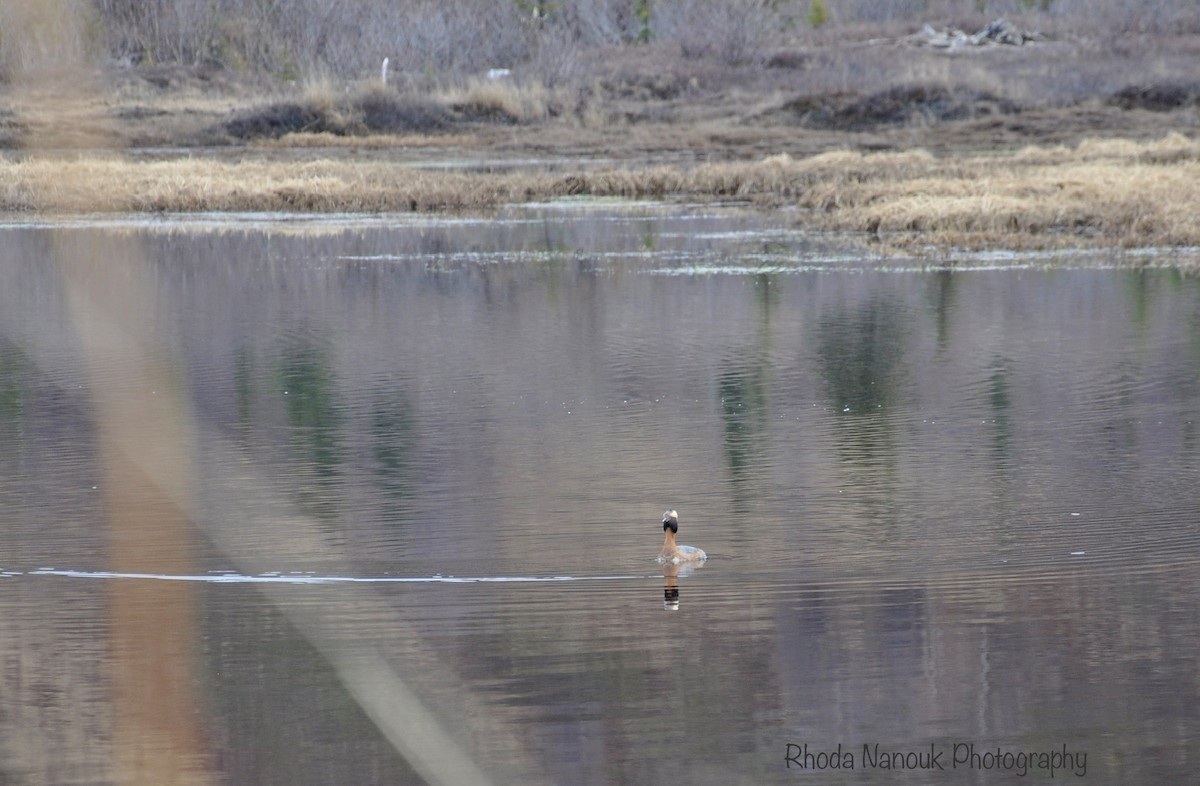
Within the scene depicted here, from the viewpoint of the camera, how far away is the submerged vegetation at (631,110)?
112 ft

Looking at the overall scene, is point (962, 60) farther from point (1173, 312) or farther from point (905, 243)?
point (1173, 312)

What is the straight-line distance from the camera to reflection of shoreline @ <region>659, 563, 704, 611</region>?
31.4 feet

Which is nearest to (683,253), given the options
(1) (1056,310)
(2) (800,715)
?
(1) (1056,310)

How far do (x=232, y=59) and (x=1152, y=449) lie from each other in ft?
214

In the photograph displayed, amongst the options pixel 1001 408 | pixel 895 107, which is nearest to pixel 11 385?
pixel 1001 408

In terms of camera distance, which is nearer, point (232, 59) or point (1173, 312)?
point (1173, 312)

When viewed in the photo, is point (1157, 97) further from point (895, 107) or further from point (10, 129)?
point (10, 129)

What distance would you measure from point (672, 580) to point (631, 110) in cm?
4707

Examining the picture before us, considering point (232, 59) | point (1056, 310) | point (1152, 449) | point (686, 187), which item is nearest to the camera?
point (1152, 449)

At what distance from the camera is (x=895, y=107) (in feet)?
173

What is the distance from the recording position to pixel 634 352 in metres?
19.1

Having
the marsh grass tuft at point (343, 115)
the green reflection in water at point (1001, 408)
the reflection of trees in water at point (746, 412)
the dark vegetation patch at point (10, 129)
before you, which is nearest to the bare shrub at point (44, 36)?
the dark vegetation patch at point (10, 129)

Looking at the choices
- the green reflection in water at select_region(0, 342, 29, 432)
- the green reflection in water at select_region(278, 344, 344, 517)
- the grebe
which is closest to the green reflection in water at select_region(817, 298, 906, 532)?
the grebe

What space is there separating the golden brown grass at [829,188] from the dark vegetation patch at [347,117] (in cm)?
858
